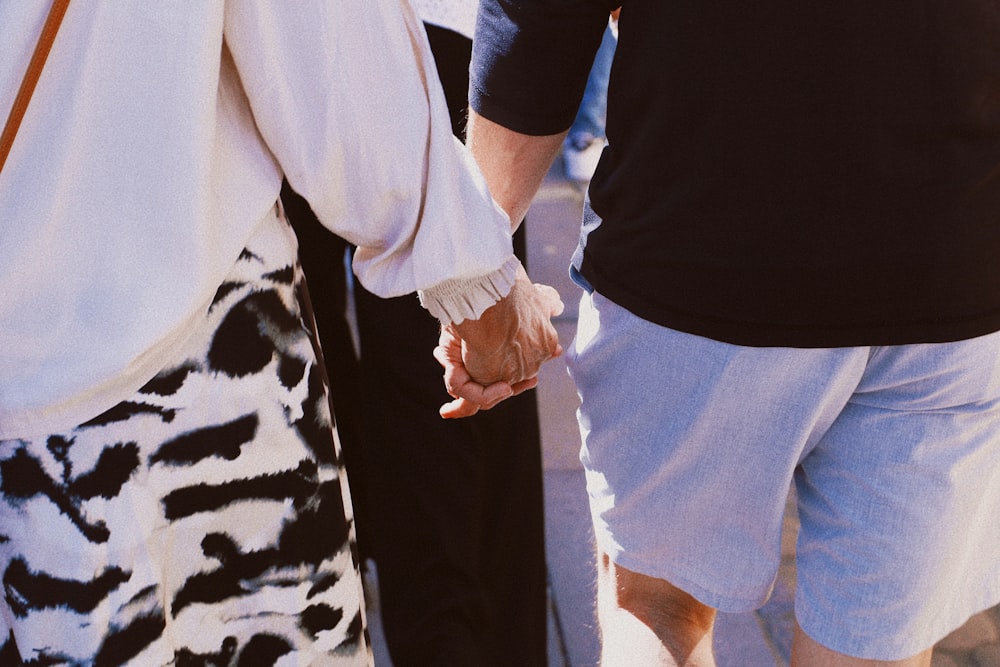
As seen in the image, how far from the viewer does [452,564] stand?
6.34ft

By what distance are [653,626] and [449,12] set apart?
3.20 feet

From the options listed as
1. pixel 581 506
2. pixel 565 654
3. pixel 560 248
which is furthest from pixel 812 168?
pixel 560 248

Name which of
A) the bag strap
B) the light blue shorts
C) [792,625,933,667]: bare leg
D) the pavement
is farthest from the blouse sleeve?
the pavement

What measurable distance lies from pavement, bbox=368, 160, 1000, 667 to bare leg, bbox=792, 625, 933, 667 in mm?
946

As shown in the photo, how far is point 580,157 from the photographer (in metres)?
4.69

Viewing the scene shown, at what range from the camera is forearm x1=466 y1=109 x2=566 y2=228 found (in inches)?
58.7

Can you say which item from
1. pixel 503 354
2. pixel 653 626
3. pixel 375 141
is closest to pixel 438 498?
pixel 503 354

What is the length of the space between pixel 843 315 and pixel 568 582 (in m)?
1.44

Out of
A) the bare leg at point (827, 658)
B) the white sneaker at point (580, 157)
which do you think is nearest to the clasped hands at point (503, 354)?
the bare leg at point (827, 658)

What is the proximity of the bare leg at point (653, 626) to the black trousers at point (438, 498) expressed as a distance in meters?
0.44

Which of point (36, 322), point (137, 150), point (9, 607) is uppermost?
point (137, 150)

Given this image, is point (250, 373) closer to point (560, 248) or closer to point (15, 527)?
point (15, 527)

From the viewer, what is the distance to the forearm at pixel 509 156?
58.7 inches

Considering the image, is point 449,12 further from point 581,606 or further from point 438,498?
point 581,606
